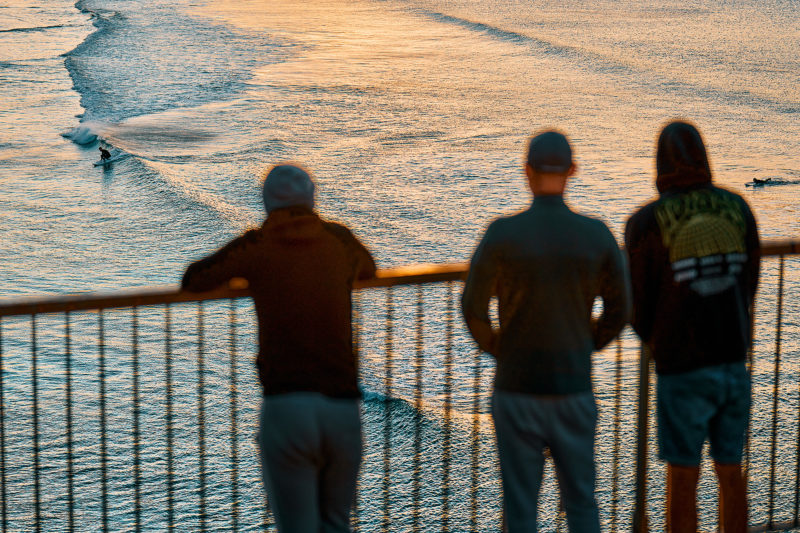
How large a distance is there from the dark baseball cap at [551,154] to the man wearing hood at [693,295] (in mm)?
559

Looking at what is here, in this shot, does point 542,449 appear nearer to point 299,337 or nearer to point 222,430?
point 299,337

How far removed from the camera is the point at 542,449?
12.7ft

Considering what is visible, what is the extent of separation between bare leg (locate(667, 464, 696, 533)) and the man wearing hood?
1.3 inches

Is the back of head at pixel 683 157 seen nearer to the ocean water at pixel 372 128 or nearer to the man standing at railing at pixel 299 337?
the man standing at railing at pixel 299 337

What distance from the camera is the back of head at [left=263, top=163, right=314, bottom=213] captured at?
3.61 m

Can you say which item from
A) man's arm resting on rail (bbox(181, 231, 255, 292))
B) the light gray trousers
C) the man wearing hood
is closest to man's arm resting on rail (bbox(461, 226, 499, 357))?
the light gray trousers

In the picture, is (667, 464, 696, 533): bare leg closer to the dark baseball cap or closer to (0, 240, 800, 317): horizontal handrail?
(0, 240, 800, 317): horizontal handrail

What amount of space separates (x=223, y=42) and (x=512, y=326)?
3944 centimetres

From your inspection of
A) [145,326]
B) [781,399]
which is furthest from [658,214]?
[145,326]

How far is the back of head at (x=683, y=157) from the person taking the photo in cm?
402

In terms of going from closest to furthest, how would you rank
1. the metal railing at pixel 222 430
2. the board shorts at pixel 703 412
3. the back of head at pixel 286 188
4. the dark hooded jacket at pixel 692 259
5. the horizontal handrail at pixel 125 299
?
the back of head at pixel 286 188 < the dark hooded jacket at pixel 692 259 < the board shorts at pixel 703 412 < the horizontal handrail at pixel 125 299 < the metal railing at pixel 222 430

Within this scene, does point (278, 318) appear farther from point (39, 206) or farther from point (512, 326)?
point (39, 206)

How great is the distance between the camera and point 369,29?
45.2 metres

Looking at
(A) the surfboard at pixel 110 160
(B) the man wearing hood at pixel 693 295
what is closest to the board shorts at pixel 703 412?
(B) the man wearing hood at pixel 693 295
